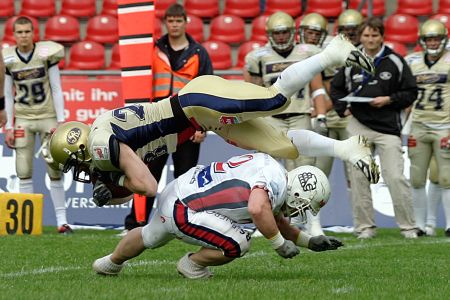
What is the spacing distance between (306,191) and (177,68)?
3496 millimetres

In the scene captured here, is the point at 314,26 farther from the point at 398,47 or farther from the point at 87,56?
the point at 87,56

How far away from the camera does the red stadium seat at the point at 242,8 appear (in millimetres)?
14086

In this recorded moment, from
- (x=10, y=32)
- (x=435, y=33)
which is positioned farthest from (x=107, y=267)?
(x=10, y=32)

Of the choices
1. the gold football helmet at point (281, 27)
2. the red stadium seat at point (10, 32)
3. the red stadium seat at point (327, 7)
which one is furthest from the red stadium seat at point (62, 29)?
the gold football helmet at point (281, 27)

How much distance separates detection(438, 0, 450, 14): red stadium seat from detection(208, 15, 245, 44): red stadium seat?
2.50 meters

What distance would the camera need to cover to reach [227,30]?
13727 mm

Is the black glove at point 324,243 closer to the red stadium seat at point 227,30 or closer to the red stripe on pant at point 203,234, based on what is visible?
the red stripe on pant at point 203,234

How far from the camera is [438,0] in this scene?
13.8 m

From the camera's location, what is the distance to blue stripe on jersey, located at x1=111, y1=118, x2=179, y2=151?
19.5 feet

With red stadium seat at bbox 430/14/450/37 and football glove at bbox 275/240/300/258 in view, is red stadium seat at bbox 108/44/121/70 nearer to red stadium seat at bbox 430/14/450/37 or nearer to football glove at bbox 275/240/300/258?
red stadium seat at bbox 430/14/450/37

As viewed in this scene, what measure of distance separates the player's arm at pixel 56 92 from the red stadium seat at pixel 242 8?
16.3ft

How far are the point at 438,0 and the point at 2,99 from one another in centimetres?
875

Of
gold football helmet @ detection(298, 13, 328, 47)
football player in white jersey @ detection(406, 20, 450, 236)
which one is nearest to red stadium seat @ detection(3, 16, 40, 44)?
gold football helmet @ detection(298, 13, 328, 47)

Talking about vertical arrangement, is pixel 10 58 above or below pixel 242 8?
below
